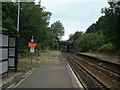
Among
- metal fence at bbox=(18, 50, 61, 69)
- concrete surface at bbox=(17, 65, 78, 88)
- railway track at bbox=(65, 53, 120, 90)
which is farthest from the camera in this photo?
metal fence at bbox=(18, 50, 61, 69)

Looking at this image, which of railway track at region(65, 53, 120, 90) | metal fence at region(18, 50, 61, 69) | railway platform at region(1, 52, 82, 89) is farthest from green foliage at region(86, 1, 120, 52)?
railway platform at region(1, 52, 82, 89)

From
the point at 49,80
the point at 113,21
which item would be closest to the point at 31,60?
the point at 49,80

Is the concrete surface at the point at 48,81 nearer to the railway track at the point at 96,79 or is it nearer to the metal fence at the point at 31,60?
the railway track at the point at 96,79

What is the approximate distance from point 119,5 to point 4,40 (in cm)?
1261

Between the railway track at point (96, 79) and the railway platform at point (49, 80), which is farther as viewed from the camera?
the railway track at point (96, 79)

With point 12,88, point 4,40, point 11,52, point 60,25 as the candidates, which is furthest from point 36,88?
point 60,25

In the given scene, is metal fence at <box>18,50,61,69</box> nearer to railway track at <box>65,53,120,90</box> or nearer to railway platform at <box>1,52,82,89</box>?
railway platform at <box>1,52,82,89</box>

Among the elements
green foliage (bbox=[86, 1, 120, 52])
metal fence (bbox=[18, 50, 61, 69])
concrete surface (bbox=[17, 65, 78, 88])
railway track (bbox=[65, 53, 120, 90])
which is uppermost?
green foliage (bbox=[86, 1, 120, 52])

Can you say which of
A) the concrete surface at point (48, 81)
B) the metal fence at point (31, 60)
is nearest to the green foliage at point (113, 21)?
the metal fence at point (31, 60)

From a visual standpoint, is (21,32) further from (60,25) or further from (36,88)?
(60,25)

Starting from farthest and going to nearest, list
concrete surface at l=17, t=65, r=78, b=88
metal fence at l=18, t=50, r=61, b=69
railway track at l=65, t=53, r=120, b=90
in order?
metal fence at l=18, t=50, r=61, b=69
railway track at l=65, t=53, r=120, b=90
concrete surface at l=17, t=65, r=78, b=88

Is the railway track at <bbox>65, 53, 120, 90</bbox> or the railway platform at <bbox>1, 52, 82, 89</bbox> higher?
the railway platform at <bbox>1, 52, 82, 89</bbox>

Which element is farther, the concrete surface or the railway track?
the railway track

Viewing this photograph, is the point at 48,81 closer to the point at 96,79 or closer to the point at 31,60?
the point at 96,79
